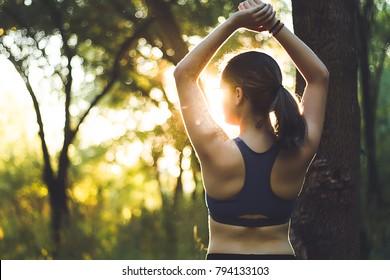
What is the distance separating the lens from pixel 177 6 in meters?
10.5

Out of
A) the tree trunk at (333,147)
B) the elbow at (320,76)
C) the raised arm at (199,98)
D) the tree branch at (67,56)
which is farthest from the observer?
the tree branch at (67,56)

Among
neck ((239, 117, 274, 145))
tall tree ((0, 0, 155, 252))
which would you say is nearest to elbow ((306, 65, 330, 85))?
neck ((239, 117, 274, 145))

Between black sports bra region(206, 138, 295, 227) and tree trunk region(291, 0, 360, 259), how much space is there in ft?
8.19

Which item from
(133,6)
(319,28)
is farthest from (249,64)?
(133,6)

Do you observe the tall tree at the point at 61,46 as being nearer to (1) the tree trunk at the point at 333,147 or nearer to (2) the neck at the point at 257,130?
(1) the tree trunk at the point at 333,147

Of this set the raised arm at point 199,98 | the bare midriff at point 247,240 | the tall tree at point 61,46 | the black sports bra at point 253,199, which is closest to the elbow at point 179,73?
the raised arm at point 199,98

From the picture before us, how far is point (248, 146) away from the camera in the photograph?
7.80 ft

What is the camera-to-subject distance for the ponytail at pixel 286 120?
7.77 ft

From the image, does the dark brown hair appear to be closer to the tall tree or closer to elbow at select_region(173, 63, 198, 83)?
elbow at select_region(173, 63, 198, 83)

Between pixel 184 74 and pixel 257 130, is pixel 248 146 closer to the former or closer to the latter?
pixel 257 130

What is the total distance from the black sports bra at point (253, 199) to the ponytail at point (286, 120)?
52 millimetres

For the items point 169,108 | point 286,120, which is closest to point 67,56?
point 169,108

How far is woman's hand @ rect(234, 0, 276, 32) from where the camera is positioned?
2.40 meters

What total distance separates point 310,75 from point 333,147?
2281mm
